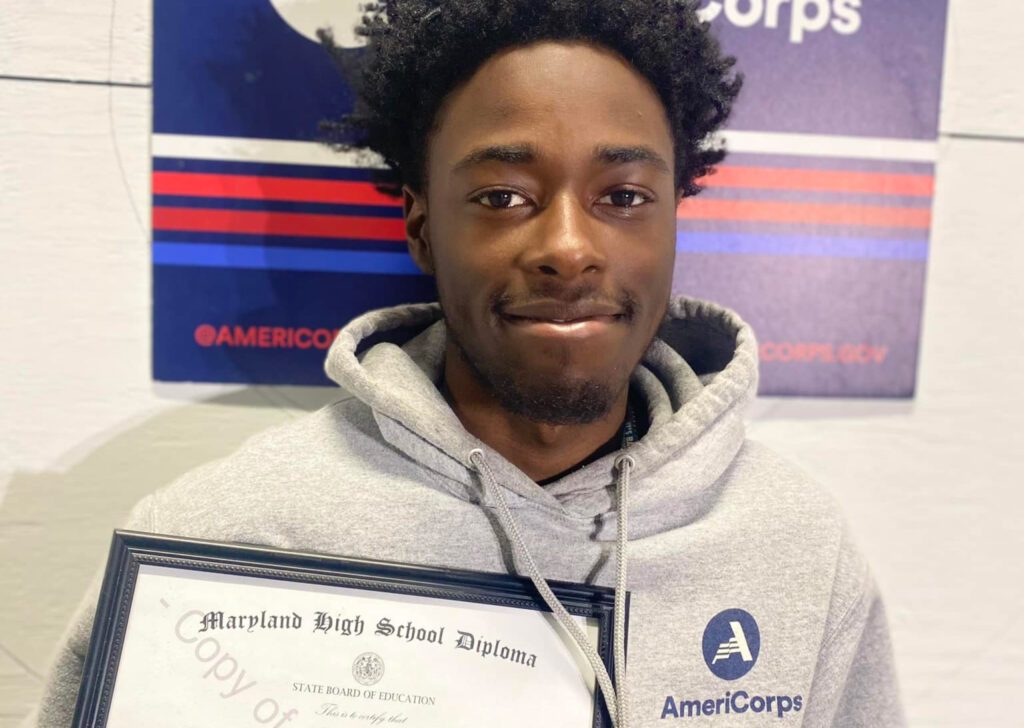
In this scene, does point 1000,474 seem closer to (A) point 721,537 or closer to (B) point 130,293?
(A) point 721,537

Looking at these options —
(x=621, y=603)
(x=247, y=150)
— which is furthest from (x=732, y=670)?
(x=247, y=150)

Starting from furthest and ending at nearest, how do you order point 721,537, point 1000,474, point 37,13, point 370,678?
point 1000,474
point 37,13
point 721,537
point 370,678

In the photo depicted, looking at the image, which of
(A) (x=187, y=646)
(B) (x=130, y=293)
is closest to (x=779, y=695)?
(A) (x=187, y=646)

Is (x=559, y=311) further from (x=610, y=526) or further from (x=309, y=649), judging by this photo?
(x=309, y=649)

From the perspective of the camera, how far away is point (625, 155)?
2.13 feet

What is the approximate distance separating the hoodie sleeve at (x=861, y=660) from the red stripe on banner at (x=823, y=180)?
0.42 m

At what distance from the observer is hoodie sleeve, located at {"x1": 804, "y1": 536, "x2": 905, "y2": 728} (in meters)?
0.74

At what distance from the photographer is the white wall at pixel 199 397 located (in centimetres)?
89

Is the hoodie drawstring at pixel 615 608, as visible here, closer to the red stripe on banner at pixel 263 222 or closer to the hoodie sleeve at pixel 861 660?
the hoodie sleeve at pixel 861 660

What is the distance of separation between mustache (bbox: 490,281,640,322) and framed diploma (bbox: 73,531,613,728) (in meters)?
0.21

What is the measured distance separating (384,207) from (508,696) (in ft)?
1.74

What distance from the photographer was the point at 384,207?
0.91 metres

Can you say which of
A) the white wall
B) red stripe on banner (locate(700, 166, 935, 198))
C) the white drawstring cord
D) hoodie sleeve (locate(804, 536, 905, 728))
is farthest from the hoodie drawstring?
red stripe on banner (locate(700, 166, 935, 198))

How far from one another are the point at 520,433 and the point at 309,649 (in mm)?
247
